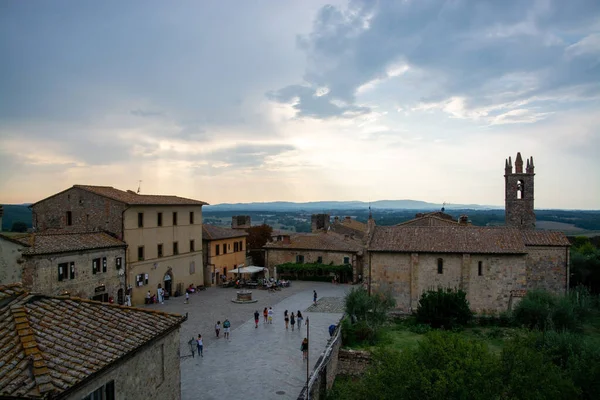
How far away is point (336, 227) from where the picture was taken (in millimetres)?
75375

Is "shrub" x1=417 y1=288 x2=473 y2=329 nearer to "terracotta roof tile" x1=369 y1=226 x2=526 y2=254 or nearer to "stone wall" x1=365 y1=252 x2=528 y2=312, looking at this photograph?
"stone wall" x1=365 y1=252 x2=528 y2=312

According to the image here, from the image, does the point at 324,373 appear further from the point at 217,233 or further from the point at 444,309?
the point at 217,233

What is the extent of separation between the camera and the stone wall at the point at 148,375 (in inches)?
369

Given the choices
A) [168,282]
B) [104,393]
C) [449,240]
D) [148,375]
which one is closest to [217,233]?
[168,282]

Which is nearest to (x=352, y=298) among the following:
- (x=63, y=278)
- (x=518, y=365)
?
(x=518, y=365)

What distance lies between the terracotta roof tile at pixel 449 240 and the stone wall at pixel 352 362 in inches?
471

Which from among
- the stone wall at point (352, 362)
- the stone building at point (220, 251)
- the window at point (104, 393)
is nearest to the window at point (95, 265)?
the stone building at point (220, 251)

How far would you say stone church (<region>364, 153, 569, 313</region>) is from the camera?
33.5 metres

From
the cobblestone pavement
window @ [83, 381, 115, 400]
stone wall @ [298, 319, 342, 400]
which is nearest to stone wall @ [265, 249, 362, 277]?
the cobblestone pavement

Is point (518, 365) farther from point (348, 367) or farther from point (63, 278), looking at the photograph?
point (63, 278)

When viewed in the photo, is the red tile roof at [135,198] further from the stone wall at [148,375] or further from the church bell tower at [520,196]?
the church bell tower at [520,196]

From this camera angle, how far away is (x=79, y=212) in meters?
39.3

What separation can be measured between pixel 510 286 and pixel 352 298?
12994 mm

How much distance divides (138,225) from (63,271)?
28.6ft
